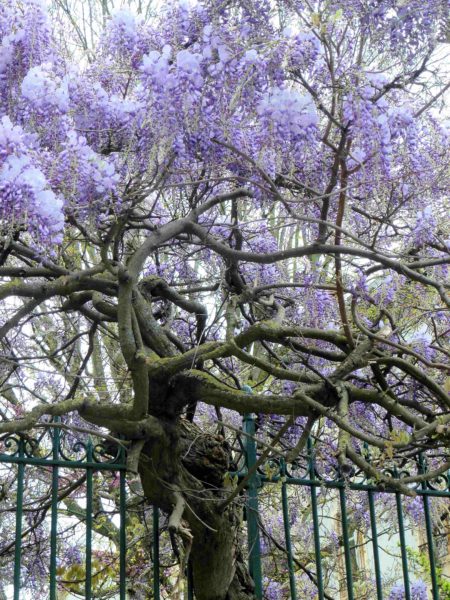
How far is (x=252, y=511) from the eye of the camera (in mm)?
4207

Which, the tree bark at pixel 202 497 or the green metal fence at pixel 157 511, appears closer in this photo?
the green metal fence at pixel 157 511

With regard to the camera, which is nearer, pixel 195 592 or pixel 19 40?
pixel 19 40

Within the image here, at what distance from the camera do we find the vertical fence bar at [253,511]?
4.09 meters

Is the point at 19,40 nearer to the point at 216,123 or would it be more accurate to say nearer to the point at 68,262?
the point at 216,123

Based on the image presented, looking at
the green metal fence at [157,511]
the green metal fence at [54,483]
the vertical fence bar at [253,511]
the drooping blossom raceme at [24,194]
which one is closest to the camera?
the drooping blossom raceme at [24,194]

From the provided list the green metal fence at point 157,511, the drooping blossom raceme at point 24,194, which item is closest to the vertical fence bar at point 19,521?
the green metal fence at point 157,511

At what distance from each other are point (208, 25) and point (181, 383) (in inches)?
63.2

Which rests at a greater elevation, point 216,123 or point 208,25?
point 208,25

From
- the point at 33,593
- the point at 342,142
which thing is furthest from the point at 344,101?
the point at 33,593

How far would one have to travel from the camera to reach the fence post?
4.09 metres

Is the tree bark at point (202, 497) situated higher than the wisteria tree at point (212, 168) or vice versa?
the wisteria tree at point (212, 168)

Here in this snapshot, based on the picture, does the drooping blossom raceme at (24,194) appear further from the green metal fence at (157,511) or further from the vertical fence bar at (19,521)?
the vertical fence bar at (19,521)

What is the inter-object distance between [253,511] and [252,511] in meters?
0.04

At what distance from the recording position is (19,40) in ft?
11.9
